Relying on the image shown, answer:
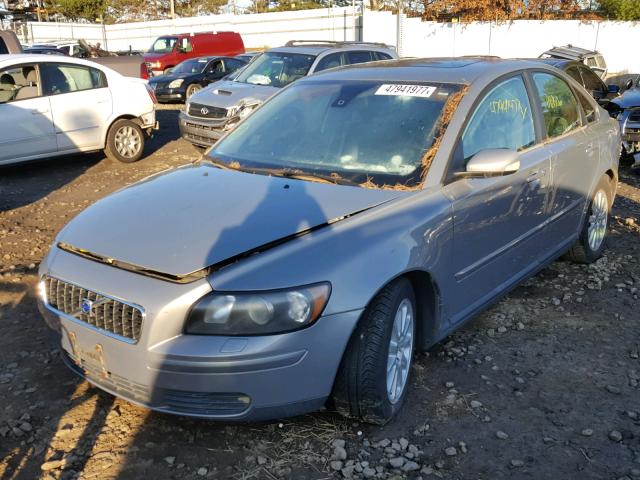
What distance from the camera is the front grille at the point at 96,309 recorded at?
8.74 feet

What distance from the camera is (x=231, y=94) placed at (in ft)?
33.0

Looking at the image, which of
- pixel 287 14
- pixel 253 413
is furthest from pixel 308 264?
pixel 287 14

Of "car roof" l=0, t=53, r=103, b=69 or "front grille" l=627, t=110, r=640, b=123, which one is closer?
"car roof" l=0, t=53, r=103, b=69

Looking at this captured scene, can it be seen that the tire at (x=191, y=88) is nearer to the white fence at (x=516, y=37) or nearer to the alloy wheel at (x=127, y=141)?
the alloy wheel at (x=127, y=141)

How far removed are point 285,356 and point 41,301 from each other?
1378mm

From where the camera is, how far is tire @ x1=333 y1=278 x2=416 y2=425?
2.84m

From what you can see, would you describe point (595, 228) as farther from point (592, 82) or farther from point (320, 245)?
point (592, 82)

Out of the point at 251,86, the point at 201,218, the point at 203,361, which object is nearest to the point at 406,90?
the point at 201,218

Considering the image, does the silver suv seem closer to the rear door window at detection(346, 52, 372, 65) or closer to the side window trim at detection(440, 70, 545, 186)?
the rear door window at detection(346, 52, 372, 65)

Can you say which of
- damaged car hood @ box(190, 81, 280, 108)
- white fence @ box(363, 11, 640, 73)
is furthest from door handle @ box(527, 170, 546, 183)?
white fence @ box(363, 11, 640, 73)

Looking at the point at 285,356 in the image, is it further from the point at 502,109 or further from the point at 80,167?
the point at 80,167

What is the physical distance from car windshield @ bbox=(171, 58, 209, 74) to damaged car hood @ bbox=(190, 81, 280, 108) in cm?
801

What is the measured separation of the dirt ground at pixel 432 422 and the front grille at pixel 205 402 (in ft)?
0.96

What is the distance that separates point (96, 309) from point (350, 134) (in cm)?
178
